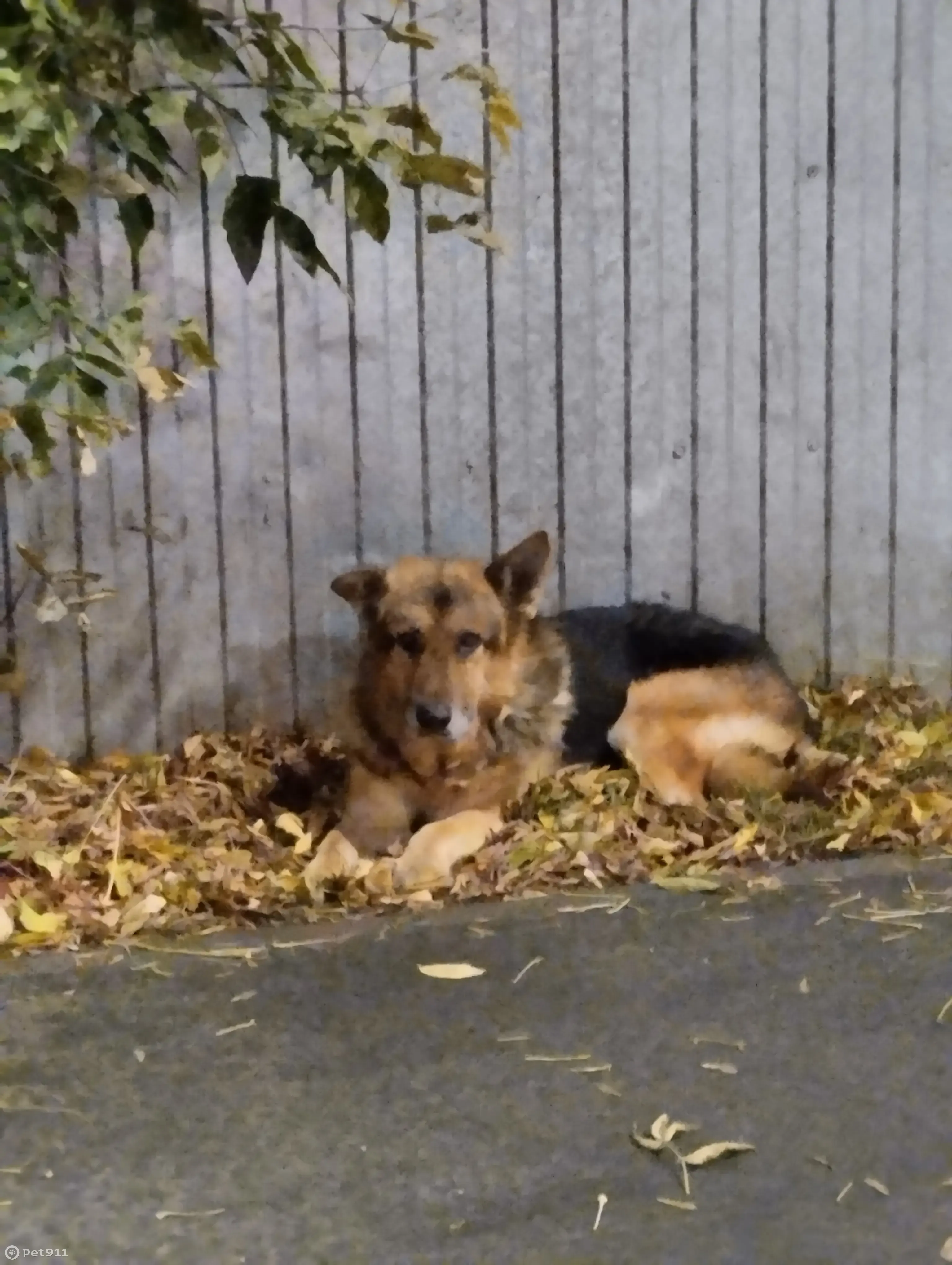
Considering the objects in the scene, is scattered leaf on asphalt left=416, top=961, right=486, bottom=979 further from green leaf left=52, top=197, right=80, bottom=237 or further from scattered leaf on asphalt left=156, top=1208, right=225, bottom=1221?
green leaf left=52, top=197, right=80, bottom=237

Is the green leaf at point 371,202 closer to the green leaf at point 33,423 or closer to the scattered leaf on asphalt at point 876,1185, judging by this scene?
the green leaf at point 33,423

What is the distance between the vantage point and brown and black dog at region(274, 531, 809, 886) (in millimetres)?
2723

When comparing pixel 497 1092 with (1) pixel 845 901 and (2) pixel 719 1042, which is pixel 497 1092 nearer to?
(2) pixel 719 1042

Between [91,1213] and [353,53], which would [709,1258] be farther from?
[353,53]

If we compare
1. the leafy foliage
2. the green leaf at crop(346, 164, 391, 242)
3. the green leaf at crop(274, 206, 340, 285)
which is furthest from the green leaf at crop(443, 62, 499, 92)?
the green leaf at crop(274, 206, 340, 285)

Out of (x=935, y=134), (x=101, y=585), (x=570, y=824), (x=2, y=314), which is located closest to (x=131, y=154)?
(x=2, y=314)

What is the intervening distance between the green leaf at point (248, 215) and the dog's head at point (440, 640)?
112 centimetres

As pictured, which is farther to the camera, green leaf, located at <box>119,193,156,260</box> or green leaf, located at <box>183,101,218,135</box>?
green leaf, located at <box>119,193,156,260</box>

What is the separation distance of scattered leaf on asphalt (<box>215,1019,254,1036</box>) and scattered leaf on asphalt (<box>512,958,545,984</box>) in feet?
1.46

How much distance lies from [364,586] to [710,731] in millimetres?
913

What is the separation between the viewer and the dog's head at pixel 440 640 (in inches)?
106

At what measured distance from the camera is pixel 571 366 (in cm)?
327

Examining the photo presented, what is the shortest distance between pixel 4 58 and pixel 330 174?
486 mm

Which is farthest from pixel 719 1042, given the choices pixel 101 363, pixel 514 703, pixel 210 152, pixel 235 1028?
pixel 210 152
